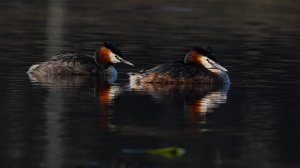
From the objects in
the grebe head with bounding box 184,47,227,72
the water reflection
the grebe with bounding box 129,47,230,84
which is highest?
the grebe head with bounding box 184,47,227,72

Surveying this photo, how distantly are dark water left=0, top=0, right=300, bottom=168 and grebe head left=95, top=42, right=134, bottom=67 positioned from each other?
563 mm

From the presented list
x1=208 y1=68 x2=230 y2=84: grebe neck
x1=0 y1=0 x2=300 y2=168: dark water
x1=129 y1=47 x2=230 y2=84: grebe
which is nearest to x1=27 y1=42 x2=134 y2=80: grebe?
x1=0 y1=0 x2=300 y2=168: dark water

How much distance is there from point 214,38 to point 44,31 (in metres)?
5.78

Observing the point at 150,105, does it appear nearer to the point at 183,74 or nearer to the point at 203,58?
the point at 183,74

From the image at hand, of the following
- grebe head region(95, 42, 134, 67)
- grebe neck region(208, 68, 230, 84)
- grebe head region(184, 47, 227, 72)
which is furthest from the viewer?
grebe head region(95, 42, 134, 67)

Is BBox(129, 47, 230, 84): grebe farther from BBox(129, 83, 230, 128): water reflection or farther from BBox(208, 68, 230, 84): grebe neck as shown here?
BBox(129, 83, 230, 128): water reflection

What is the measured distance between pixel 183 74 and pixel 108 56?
2.69 metres

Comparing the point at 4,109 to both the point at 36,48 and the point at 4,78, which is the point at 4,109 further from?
the point at 36,48

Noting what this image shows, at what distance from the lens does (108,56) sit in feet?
79.4

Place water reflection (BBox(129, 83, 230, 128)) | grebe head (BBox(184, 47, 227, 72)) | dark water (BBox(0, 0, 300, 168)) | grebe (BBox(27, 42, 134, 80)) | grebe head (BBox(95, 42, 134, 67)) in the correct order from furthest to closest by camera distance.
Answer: grebe head (BBox(95, 42, 134, 67))
grebe (BBox(27, 42, 134, 80))
grebe head (BBox(184, 47, 227, 72))
water reflection (BBox(129, 83, 230, 128))
dark water (BBox(0, 0, 300, 168))

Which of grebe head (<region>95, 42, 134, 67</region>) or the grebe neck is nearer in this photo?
the grebe neck

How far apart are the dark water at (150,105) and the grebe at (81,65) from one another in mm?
452

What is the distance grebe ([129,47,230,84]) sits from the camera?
22.0 m

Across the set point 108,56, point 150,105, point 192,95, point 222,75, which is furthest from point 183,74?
point 150,105
